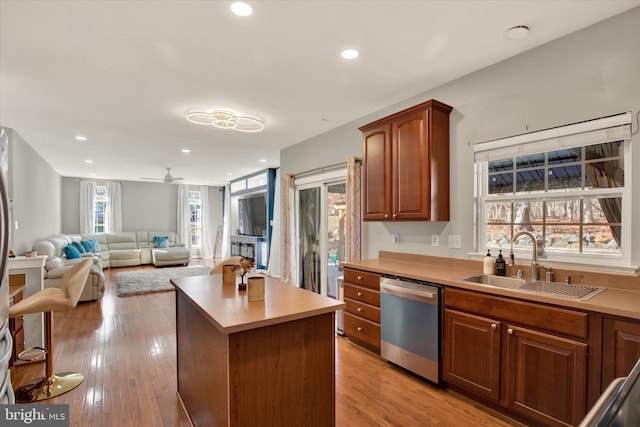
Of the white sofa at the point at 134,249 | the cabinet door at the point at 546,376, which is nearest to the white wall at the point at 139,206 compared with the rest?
the white sofa at the point at 134,249

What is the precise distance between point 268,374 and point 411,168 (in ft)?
7.16

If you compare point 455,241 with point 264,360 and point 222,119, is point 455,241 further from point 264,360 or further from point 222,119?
point 222,119

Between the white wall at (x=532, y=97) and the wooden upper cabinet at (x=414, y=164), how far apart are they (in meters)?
0.15

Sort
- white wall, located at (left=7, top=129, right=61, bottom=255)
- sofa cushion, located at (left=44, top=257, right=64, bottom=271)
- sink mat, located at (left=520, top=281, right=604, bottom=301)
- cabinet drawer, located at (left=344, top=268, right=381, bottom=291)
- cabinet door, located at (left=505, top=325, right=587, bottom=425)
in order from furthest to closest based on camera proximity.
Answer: sofa cushion, located at (left=44, top=257, right=64, bottom=271)
white wall, located at (left=7, top=129, right=61, bottom=255)
cabinet drawer, located at (left=344, top=268, right=381, bottom=291)
sink mat, located at (left=520, top=281, right=604, bottom=301)
cabinet door, located at (left=505, top=325, right=587, bottom=425)

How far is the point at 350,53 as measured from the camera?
2.47 metres

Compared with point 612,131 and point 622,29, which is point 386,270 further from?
point 622,29

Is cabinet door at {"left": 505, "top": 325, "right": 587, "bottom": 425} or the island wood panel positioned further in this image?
cabinet door at {"left": 505, "top": 325, "right": 587, "bottom": 425}

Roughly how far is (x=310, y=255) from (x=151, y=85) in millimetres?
3260

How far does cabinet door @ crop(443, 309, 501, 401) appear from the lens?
Answer: 210 cm

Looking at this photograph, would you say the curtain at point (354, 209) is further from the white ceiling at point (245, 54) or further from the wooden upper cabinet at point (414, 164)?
the white ceiling at point (245, 54)

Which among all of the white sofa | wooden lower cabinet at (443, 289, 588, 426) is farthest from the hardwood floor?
the white sofa

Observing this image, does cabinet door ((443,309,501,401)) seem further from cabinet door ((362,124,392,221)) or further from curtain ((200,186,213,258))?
curtain ((200,186,213,258))

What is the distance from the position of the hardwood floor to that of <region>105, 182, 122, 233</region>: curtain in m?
6.50

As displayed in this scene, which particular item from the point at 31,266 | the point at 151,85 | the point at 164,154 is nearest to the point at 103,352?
the point at 31,266
